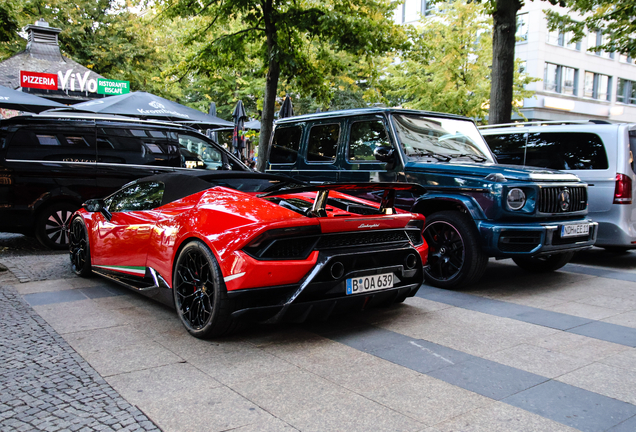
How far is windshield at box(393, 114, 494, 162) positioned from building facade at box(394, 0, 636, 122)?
89.8ft

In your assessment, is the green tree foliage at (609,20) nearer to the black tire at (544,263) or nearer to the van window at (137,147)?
the black tire at (544,263)

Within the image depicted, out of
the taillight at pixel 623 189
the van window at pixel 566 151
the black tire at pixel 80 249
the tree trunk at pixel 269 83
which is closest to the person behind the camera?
the black tire at pixel 80 249

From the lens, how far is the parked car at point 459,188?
5.56m

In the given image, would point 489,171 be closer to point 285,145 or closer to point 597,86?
point 285,145

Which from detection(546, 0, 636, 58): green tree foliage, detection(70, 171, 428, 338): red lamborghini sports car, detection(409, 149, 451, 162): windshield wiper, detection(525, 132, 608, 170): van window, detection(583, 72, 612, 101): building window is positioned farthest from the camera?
detection(583, 72, 612, 101): building window

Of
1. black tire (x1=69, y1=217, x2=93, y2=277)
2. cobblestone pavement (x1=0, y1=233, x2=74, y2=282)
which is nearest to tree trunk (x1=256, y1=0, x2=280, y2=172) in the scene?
cobblestone pavement (x1=0, y1=233, x2=74, y2=282)

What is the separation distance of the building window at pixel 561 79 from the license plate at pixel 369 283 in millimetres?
36160

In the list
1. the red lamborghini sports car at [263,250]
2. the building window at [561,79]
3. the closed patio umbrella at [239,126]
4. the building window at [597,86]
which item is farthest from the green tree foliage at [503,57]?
the building window at [597,86]

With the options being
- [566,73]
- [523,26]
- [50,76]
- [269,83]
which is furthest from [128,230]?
[566,73]

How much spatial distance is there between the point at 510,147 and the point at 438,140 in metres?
2.33

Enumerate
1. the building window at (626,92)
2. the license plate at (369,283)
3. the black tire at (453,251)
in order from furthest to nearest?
the building window at (626,92), the black tire at (453,251), the license plate at (369,283)

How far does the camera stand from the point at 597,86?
133 feet

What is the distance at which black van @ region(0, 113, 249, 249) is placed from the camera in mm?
7992

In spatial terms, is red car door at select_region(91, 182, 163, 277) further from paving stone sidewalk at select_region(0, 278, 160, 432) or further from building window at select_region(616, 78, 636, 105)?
building window at select_region(616, 78, 636, 105)
